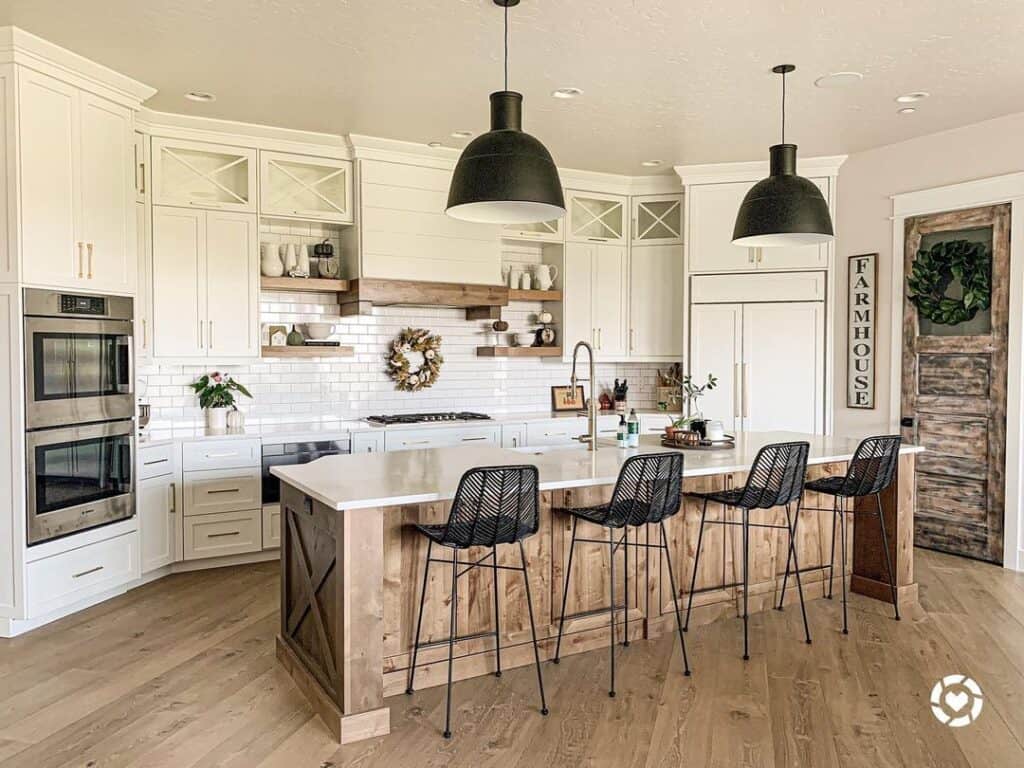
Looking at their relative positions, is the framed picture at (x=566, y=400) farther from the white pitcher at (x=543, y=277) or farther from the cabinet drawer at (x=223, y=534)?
the cabinet drawer at (x=223, y=534)

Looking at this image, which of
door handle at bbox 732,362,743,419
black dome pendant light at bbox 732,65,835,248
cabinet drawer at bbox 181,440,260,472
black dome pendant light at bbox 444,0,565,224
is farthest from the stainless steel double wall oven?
door handle at bbox 732,362,743,419

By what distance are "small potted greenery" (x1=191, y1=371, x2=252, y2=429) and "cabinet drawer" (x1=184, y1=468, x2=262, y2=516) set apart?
1.55ft

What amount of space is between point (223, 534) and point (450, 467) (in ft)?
7.27

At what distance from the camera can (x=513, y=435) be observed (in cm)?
613

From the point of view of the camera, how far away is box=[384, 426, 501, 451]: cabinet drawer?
561 cm

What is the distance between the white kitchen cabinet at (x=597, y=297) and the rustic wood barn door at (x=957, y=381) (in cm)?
216

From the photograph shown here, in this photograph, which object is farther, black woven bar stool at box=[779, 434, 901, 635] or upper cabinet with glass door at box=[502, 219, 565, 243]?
upper cabinet with glass door at box=[502, 219, 565, 243]

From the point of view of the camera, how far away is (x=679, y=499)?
11.7 ft

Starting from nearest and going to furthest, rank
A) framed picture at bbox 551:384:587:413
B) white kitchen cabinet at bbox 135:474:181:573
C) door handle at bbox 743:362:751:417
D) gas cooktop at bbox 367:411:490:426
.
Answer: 1. white kitchen cabinet at bbox 135:474:181:573
2. gas cooktop at bbox 367:411:490:426
3. door handle at bbox 743:362:751:417
4. framed picture at bbox 551:384:587:413

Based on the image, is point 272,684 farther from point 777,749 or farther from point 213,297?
point 213,297

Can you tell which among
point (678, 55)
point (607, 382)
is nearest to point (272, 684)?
point (678, 55)

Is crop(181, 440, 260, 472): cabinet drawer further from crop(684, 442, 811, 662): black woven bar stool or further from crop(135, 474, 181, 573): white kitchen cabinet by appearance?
crop(684, 442, 811, 662): black woven bar stool

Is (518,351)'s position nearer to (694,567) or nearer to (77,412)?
(694,567)

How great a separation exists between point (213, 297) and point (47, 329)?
4.24 ft
